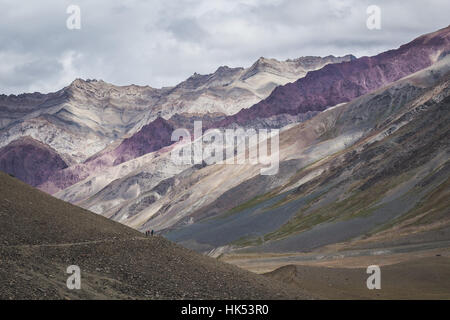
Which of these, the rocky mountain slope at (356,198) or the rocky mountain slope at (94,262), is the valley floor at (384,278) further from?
the rocky mountain slope at (356,198)

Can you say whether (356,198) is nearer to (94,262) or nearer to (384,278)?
(384,278)

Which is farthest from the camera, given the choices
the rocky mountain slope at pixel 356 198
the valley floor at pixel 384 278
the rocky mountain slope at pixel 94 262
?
the rocky mountain slope at pixel 356 198

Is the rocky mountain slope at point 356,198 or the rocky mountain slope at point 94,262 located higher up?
the rocky mountain slope at point 356,198

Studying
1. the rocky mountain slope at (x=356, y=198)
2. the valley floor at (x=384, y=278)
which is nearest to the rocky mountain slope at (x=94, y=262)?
the valley floor at (x=384, y=278)

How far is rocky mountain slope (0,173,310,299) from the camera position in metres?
38.4

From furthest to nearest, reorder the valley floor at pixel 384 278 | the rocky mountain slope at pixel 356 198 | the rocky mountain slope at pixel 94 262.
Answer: the rocky mountain slope at pixel 356 198 < the valley floor at pixel 384 278 < the rocky mountain slope at pixel 94 262

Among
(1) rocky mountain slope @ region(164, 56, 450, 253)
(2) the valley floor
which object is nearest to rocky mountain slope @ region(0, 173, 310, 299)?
(2) the valley floor

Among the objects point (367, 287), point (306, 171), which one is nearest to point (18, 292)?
point (367, 287)

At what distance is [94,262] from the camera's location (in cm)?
4347

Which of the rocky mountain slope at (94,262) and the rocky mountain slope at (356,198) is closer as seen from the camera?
the rocky mountain slope at (94,262)

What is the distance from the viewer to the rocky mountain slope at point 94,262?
38431mm

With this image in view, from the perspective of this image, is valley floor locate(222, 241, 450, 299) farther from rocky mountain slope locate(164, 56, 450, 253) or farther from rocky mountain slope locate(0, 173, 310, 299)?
rocky mountain slope locate(164, 56, 450, 253)

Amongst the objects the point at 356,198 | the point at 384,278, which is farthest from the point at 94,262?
the point at 356,198
